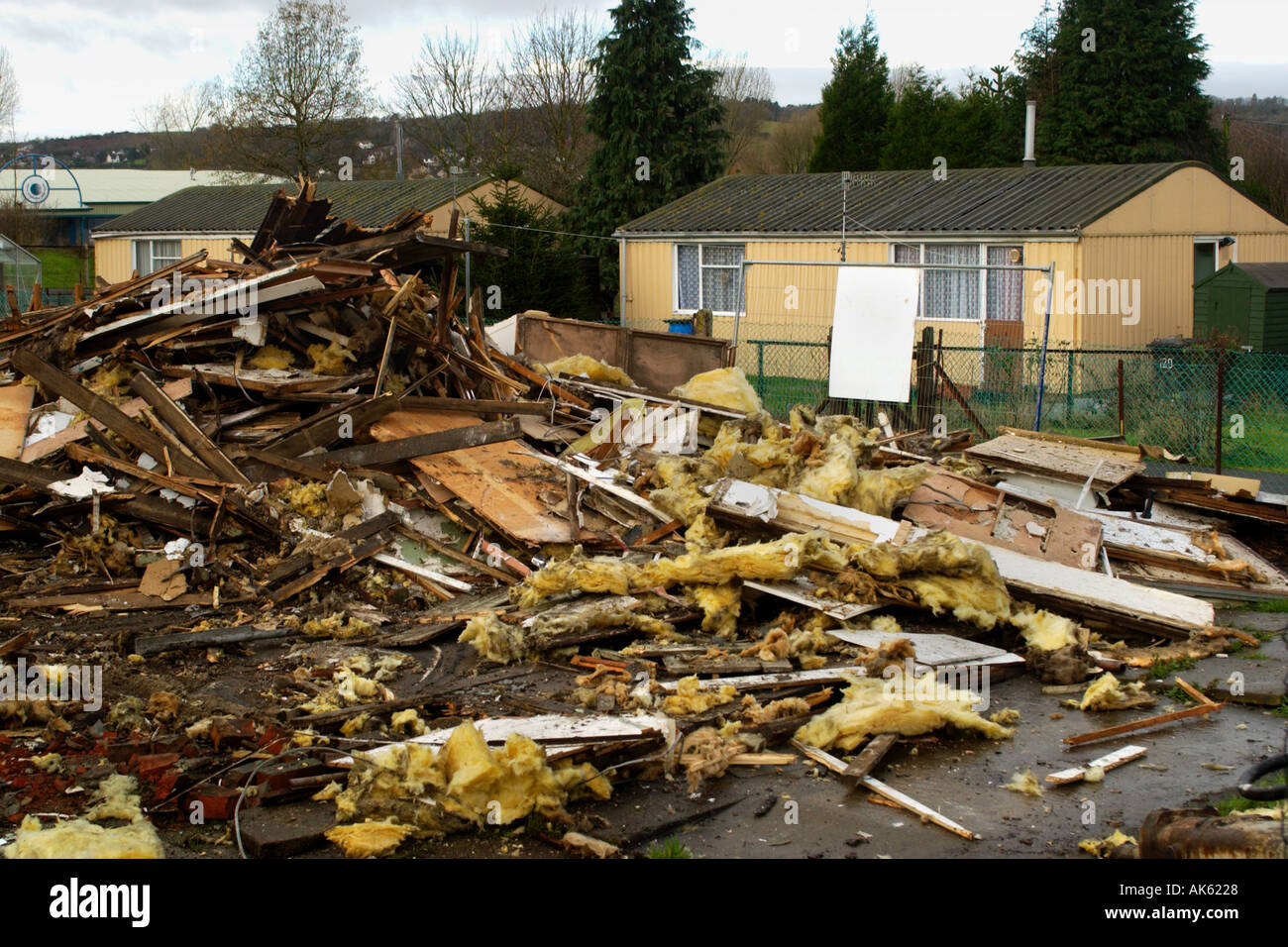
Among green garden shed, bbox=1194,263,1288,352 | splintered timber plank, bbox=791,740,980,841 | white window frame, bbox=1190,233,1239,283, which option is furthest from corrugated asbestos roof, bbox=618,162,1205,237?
splintered timber plank, bbox=791,740,980,841

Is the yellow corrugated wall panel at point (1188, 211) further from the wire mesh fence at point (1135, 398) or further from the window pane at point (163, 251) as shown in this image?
the window pane at point (163, 251)

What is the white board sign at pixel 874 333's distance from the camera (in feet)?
45.2

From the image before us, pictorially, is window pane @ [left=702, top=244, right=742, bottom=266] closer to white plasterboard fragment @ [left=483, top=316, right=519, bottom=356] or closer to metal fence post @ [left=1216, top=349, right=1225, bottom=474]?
white plasterboard fragment @ [left=483, top=316, right=519, bottom=356]

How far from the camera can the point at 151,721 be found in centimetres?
586

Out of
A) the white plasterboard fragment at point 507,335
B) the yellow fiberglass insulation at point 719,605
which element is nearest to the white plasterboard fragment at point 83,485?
the yellow fiberglass insulation at point 719,605


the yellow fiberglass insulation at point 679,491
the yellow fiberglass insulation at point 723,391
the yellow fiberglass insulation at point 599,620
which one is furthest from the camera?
the yellow fiberglass insulation at point 723,391

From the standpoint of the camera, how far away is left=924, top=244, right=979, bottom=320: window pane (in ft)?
66.2

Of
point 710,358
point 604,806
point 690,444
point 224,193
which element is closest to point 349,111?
point 224,193

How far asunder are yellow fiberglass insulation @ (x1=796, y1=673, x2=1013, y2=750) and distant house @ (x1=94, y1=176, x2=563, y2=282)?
24.3 m

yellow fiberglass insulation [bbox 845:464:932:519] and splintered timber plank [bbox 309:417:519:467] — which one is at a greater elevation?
splintered timber plank [bbox 309:417:519:467]

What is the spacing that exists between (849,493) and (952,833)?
4523 mm

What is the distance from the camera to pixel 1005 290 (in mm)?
19672

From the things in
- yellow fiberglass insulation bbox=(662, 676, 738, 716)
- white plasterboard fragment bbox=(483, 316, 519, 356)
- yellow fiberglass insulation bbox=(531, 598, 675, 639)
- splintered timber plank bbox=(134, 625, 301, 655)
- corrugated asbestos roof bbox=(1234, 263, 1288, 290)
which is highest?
corrugated asbestos roof bbox=(1234, 263, 1288, 290)

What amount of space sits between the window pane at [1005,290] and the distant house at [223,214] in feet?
45.9
